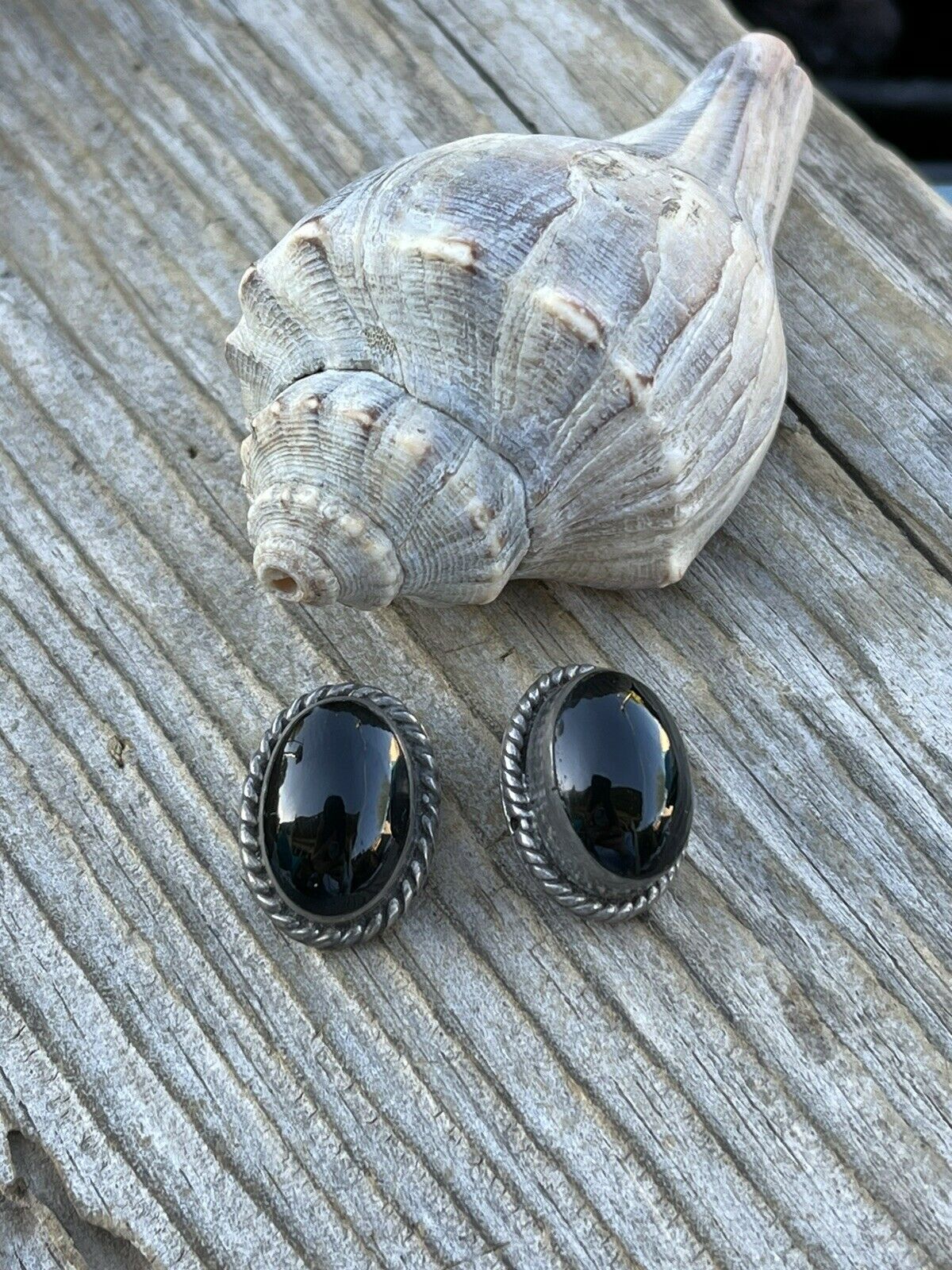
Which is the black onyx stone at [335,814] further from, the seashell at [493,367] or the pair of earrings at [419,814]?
the seashell at [493,367]

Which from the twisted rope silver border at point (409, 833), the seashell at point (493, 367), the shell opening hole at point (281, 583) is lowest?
the twisted rope silver border at point (409, 833)

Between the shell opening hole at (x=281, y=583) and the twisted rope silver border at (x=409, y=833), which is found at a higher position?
the shell opening hole at (x=281, y=583)

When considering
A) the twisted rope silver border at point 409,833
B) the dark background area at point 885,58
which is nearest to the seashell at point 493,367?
the twisted rope silver border at point 409,833

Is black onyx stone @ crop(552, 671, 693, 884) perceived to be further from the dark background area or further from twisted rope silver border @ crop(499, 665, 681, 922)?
the dark background area

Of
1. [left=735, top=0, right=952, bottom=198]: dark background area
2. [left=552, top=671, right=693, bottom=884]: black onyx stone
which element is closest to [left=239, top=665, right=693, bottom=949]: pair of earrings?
[left=552, top=671, right=693, bottom=884]: black onyx stone

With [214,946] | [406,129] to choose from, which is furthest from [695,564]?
[406,129]

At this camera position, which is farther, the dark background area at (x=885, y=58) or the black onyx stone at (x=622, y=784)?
the dark background area at (x=885, y=58)

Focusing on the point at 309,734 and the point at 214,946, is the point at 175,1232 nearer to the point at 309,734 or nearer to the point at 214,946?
the point at 214,946
